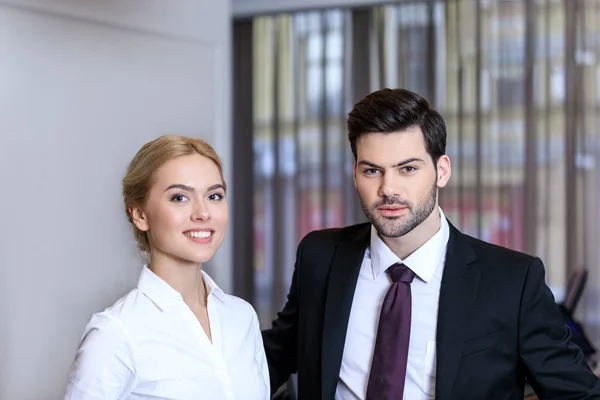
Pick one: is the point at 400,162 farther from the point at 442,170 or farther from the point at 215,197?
the point at 215,197

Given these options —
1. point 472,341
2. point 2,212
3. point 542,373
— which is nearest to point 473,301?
point 472,341

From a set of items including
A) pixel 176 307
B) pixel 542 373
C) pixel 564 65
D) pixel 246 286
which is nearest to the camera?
pixel 176 307

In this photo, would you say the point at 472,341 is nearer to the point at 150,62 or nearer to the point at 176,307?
the point at 176,307

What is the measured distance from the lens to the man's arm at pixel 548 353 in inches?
71.0

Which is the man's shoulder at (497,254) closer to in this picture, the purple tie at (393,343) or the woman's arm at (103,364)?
the purple tie at (393,343)

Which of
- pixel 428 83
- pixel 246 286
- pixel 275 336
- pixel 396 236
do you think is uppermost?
pixel 428 83

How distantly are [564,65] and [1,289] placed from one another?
301cm

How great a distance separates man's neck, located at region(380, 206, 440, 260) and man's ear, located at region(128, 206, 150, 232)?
610 millimetres

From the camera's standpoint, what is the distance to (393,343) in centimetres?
187

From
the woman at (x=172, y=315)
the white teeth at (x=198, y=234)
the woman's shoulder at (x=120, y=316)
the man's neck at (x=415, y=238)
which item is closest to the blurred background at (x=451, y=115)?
the man's neck at (x=415, y=238)

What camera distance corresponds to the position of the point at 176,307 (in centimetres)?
168

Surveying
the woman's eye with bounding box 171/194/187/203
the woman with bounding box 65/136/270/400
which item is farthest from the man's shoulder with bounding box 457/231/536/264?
the woman's eye with bounding box 171/194/187/203

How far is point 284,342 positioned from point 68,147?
4.82 ft

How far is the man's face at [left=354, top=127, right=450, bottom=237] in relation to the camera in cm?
185
